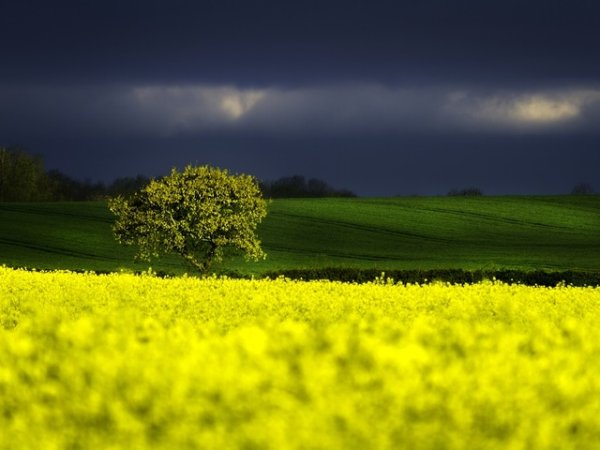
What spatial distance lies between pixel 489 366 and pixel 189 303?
3952 millimetres

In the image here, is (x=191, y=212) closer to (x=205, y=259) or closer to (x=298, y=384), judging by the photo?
(x=205, y=259)

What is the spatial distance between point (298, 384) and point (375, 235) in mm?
53210

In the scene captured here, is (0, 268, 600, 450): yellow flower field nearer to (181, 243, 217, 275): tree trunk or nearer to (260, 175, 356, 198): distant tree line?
(181, 243, 217, 275): tree trunk

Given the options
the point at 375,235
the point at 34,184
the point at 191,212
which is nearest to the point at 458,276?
the point at 191,212

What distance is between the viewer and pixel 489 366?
6.82 meters

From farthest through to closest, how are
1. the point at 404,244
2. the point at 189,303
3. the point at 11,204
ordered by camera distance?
the point at 11,204, the point at 404,244, the point at 189,303

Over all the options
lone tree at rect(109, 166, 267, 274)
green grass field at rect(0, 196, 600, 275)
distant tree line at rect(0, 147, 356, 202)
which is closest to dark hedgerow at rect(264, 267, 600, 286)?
lone tree at rect(109, 166, 267, 274)

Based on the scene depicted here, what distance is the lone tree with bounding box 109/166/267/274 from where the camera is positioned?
32.9 m

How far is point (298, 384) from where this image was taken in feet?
Answer: 21.5

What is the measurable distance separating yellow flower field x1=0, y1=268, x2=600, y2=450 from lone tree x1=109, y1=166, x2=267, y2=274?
24.8 meters

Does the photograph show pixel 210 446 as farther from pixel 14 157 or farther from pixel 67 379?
pixel 14 157

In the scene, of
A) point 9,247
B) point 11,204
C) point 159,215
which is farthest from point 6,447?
point 11,204

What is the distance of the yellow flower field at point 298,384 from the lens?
639cm

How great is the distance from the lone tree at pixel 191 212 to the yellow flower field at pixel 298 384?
81.2 feet
